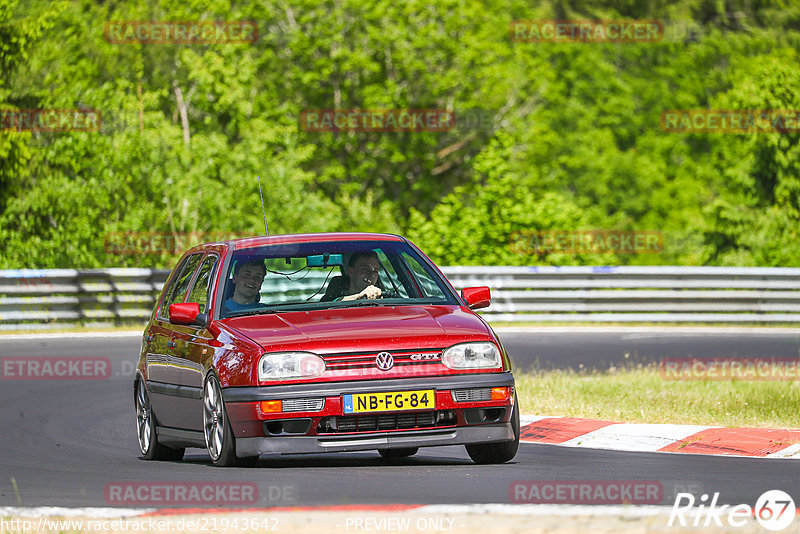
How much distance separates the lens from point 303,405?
8.15 m

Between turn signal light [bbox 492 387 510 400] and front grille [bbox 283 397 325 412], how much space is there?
3.38 ft

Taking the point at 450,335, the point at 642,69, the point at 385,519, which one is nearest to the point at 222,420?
the point at 450,335

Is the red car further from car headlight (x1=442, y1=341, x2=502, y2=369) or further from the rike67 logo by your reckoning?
the rike67 logo

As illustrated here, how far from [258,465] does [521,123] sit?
39057mm

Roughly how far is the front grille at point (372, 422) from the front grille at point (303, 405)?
93mm

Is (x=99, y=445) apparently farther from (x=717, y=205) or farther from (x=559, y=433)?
(x=717, y=205)

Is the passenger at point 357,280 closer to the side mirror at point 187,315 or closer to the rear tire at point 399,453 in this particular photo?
the side mirror at point 187,315

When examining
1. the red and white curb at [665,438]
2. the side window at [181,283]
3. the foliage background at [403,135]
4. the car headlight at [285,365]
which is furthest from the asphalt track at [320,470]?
the foliage background at [403,135]

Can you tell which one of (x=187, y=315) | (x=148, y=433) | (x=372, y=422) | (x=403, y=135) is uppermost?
(x=187, y=315)

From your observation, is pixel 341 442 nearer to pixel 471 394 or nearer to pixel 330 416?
pixel 330 416

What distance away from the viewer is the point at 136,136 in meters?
29.3

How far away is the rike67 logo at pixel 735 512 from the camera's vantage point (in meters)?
6.20

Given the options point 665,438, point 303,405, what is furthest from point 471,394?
point 665,438

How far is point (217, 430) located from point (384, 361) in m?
1.18
